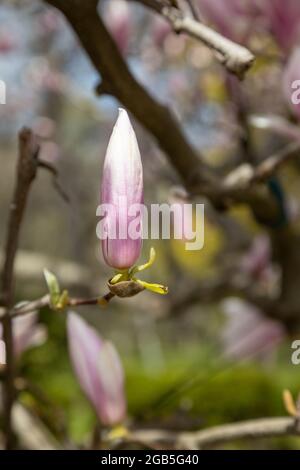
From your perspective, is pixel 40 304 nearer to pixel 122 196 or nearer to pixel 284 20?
pixel 122 196

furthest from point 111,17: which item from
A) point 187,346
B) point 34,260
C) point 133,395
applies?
point 187,346

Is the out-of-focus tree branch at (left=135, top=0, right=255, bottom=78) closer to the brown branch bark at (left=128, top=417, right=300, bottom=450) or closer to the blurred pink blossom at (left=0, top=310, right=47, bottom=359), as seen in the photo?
the brown branch bark at (left=128, top=417, right=300, bottom=450)

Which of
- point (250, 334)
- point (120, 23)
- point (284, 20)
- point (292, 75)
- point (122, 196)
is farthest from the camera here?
point (250, 334)

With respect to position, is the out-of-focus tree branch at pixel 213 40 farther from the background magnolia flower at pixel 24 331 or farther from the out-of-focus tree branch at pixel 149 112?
the background magnolia flower at pixel 24 331

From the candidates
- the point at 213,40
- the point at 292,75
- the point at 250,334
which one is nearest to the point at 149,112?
the point at 292,75

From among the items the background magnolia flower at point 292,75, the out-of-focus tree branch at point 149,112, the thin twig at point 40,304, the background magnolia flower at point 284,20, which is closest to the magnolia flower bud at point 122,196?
the thin twig at point 40,304

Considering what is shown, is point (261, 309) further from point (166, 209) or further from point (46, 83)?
point (46, 83)
